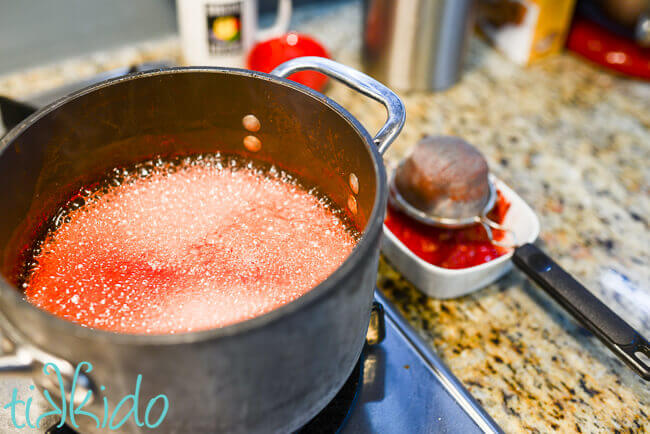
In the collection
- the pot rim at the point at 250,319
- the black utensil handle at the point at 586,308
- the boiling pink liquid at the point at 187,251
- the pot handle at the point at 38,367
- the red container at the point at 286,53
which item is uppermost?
the pot rim at the point at 250,319

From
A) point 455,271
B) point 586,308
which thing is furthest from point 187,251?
point 586,308

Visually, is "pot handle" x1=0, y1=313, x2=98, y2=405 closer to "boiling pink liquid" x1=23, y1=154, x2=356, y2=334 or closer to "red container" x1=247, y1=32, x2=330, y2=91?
"boiling pink liquid" x1=23, y1=154, x2=356, y2=334

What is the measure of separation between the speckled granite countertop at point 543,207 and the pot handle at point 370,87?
0.90 ft

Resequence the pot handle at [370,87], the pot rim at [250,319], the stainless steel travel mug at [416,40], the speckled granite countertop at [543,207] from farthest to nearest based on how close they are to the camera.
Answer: the stainless steel travel mug at [416,40]
the speckled granite countertop at [543,207]
the pot handle at [370,87]
the pot rim at [250,319]

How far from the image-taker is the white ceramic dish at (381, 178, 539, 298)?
0.60m

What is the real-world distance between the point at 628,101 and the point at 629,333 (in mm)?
605

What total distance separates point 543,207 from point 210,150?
481 millimetres

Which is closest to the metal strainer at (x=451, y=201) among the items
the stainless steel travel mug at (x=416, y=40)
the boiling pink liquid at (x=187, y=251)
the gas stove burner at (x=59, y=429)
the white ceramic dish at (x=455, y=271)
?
the white ceramic dish at (x=455, y=271)

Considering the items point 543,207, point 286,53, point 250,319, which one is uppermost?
point 250,319

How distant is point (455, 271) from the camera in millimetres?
596

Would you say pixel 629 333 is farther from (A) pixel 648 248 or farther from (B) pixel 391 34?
(B) pixel 391 34

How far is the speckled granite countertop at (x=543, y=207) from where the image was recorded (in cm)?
56

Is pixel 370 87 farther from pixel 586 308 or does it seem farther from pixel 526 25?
pixel 526 25

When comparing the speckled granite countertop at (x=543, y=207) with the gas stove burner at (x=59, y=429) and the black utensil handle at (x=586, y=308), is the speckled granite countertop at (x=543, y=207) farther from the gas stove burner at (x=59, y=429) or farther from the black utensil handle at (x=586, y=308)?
the gas stove burner at (x=59, y=429)
